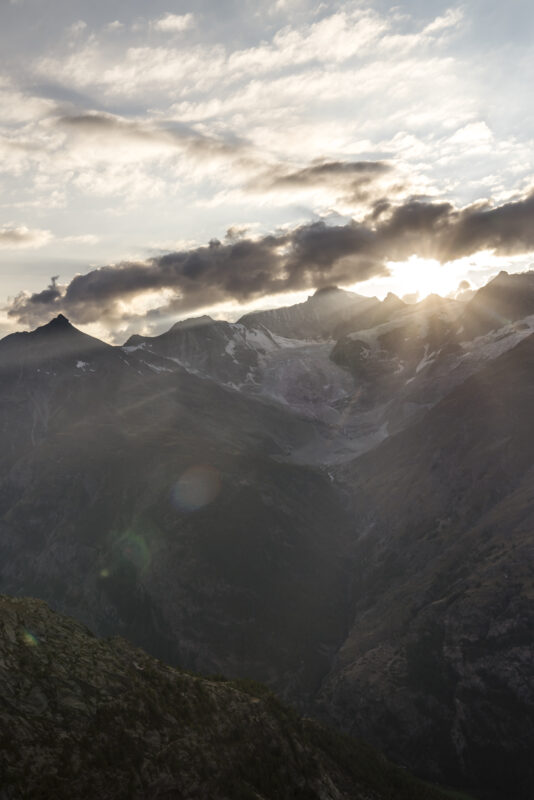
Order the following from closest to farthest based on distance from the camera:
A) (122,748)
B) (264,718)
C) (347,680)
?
(122,748), (264,718), (347,680)

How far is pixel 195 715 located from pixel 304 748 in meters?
18.0

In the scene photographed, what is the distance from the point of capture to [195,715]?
61094mm

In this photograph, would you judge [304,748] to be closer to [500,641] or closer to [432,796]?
[432,796]

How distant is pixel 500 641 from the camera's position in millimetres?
165000

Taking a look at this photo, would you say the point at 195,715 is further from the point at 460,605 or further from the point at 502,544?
the point at 502,544

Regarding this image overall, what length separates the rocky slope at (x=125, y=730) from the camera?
45.6 m

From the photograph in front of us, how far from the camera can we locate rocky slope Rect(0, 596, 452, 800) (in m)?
45.6

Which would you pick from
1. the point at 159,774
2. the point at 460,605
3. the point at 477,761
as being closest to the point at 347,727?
the point at 477,761

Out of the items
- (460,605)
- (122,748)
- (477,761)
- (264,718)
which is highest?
(122,748)

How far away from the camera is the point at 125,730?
5219 cm

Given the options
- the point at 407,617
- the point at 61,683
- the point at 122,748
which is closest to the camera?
the point at 122,748

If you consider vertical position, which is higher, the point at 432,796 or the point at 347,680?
the point at 432,796

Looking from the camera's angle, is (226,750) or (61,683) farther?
(226,750)

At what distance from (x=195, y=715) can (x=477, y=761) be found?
117m
